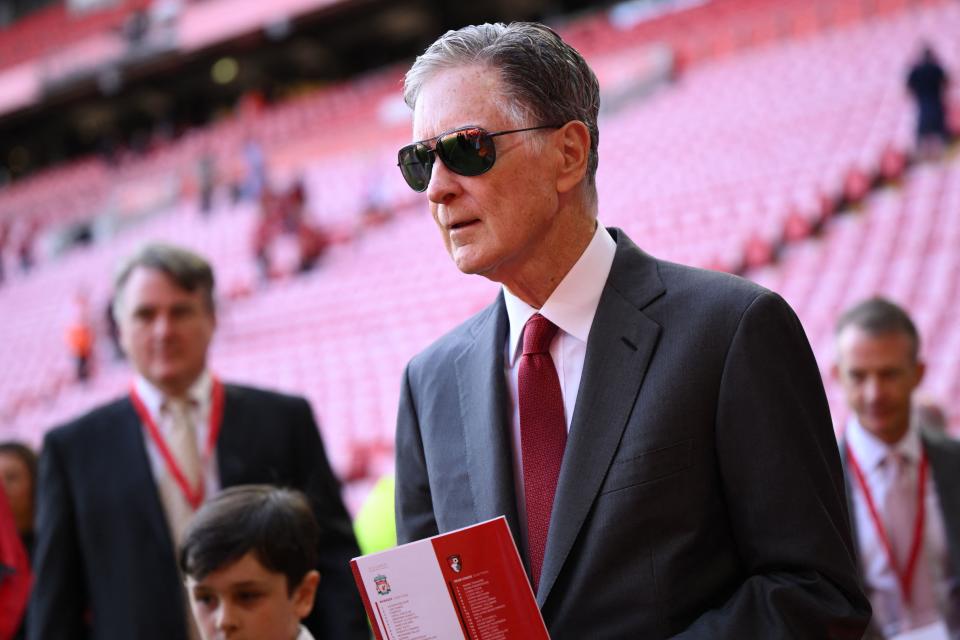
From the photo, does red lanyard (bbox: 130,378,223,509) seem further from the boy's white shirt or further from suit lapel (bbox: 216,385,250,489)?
the boy's white shirt

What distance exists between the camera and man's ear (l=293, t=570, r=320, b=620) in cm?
178

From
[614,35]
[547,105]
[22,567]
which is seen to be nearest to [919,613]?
[547,105]

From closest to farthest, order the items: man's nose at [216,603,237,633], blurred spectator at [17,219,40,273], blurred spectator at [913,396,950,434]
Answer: man's nose at [216,603,237,633]
blurred spectator at [913,396,950,434]
blurred spectator at [17,219,40,273]

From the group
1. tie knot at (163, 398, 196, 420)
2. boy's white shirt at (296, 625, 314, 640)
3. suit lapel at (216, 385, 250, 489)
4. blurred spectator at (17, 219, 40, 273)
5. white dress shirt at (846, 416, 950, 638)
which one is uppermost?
blurred spectator at (17, 219, 40, 273)

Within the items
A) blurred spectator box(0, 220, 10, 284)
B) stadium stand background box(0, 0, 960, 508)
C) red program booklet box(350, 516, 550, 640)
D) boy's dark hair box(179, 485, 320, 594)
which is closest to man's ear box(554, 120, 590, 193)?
red program booklet box(350, 516, 550, 640)

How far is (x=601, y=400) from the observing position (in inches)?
45.3

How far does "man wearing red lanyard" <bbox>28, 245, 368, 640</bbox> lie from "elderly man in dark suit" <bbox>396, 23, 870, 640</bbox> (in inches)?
29.0

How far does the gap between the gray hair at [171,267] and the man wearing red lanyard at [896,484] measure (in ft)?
4.60

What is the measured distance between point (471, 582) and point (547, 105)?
1.89 feet

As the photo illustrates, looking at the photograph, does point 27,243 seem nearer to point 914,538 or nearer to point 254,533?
point 254,533

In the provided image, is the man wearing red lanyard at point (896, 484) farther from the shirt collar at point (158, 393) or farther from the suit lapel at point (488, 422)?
the shirt collar at point (158, 393)

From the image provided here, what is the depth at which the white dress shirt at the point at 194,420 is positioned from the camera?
6.51 ft

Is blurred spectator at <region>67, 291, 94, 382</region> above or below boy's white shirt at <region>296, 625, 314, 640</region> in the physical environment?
above

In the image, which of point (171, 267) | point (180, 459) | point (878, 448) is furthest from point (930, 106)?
point (180, 459)
